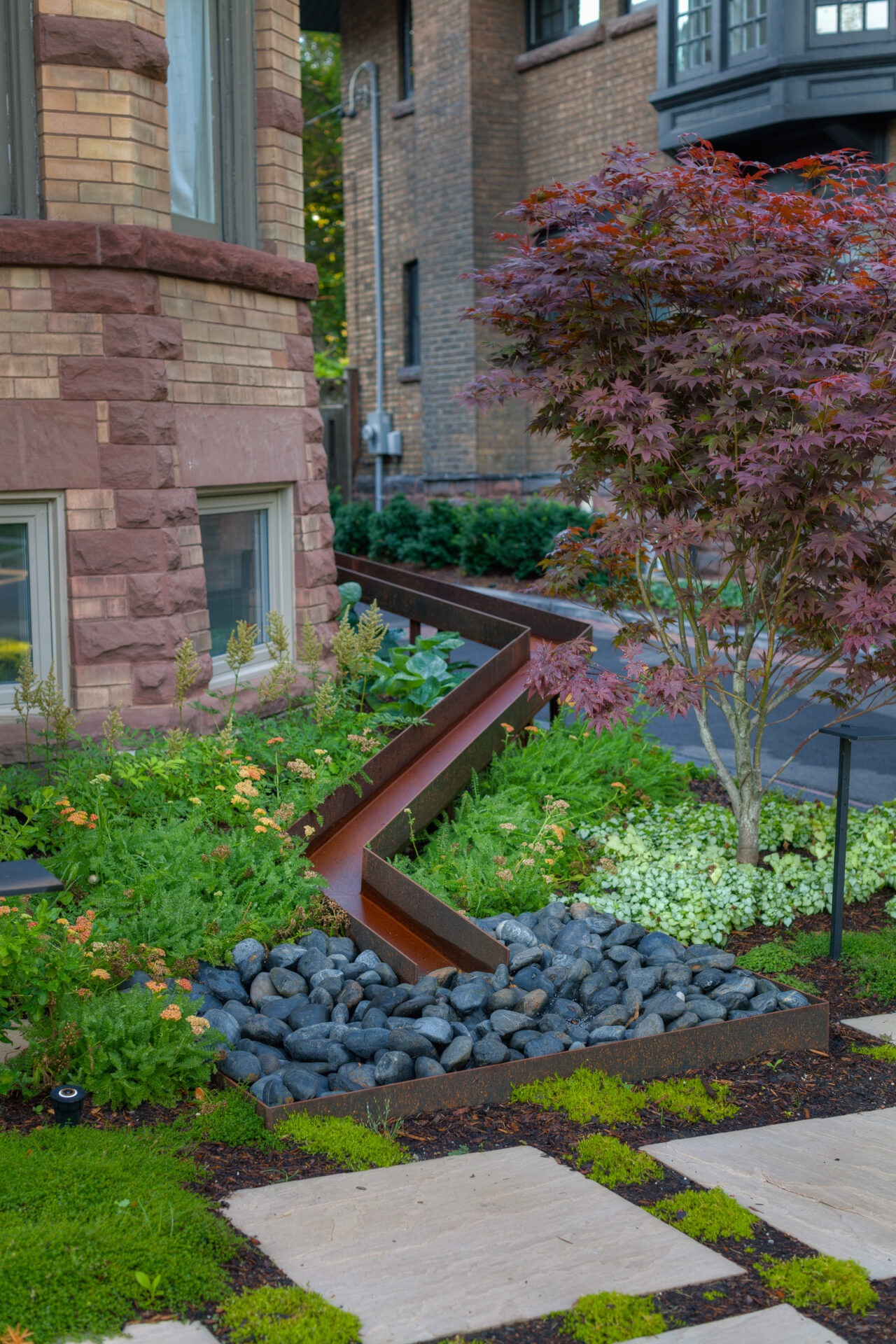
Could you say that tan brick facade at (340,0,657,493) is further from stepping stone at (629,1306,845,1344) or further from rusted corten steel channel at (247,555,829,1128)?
stepping stone at (629,1306,845,1344)

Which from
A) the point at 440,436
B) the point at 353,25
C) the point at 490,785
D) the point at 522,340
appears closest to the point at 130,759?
the point at 490,785

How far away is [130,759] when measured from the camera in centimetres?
561

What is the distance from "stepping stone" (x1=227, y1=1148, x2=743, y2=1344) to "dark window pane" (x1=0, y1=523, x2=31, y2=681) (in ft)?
12.1

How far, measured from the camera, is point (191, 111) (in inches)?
268

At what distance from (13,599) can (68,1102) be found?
339 centimetres

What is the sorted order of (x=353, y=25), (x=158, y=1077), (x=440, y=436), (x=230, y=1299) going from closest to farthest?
(x=230, y=1299) < (x=158, y=1077) < (x=440, y=436) < (x=353, y=25)

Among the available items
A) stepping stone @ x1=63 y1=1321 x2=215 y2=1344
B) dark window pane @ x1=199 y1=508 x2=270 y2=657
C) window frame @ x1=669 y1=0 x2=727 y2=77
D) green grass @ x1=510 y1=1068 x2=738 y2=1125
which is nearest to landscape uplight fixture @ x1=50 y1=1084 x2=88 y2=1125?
stepping stone @ x1=63 y1=1321 x2=215 y2=1344

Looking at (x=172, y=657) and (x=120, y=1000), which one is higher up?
(x=172, y=657)

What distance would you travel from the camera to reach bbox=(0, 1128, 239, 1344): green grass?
100 inches

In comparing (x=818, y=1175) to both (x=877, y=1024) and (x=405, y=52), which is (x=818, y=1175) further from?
(x=405, y=52)

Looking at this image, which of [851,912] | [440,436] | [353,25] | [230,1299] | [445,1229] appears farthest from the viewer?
[353,25]

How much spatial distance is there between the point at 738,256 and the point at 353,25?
19.0 m

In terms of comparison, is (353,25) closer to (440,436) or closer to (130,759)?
(440,436)

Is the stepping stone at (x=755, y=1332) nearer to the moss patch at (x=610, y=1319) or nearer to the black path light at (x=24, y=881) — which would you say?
the moss patch at (x=610, y=1319)
